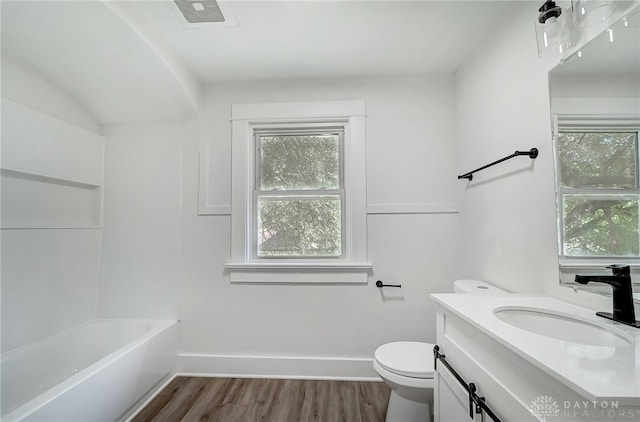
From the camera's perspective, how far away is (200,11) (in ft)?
4.69

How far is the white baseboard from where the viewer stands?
1.95 meters

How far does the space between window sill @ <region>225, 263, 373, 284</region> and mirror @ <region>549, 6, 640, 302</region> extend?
1178 mm

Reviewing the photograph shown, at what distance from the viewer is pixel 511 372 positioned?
725 mm

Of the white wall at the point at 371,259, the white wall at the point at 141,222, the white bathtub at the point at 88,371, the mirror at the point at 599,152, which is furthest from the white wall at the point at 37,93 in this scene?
the mirror at the point at 599,152

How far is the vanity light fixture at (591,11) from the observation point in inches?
35.3

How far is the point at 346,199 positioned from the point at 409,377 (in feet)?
4.03

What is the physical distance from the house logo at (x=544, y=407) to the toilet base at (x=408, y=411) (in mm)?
893

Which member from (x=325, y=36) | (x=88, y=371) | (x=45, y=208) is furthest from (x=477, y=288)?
(x=45, y=208)

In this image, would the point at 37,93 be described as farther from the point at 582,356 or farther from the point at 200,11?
the point at 582,356

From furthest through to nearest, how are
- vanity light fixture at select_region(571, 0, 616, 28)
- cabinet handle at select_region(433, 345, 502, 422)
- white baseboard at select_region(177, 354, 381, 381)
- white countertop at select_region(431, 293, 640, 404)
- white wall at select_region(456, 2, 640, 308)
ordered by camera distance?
white baseboard at select_region(177, 354, 381, 381)
white wall at select_region(456, 2, 640, 308)
vanity light fixture at select_region(571, 0, 616, 28)
cabinet handle at select_region(433, 345, 502, 422)
white countertop at select_region(431, 293, 640, 404)

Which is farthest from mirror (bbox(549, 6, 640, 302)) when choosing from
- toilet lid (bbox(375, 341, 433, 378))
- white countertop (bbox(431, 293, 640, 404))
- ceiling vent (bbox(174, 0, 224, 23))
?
ceiling vent (bbox(174, 0, 224, 23))

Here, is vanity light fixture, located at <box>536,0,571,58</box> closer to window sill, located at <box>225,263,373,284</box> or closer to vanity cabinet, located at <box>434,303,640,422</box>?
vanity cabinet, located at <box>434,303,640,422</box>

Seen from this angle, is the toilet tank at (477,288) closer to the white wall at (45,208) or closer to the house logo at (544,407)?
the house logo at (544,407)

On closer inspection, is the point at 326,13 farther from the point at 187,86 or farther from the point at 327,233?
the point at 327,233
